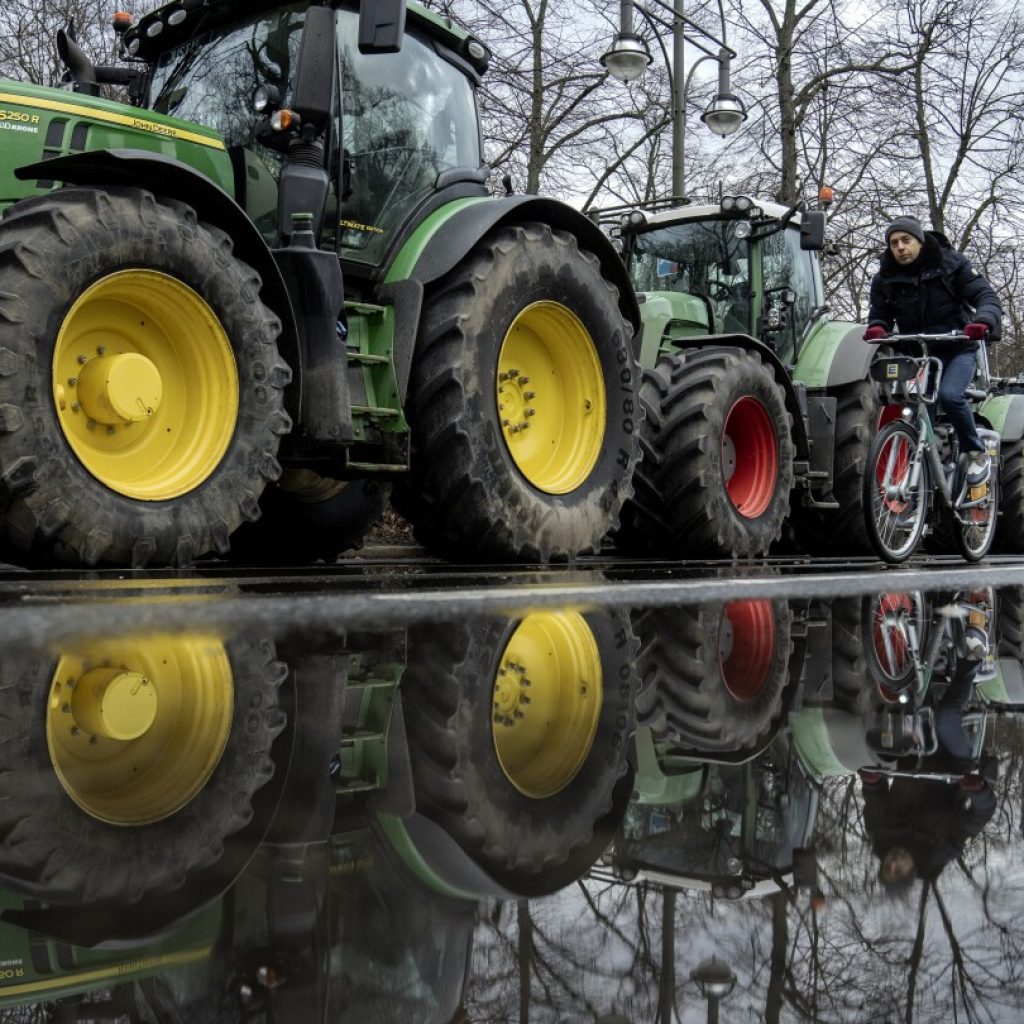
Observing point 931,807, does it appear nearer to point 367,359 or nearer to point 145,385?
point 145,385

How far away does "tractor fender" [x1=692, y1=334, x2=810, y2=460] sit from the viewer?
8.63m

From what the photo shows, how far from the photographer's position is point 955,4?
23.8m

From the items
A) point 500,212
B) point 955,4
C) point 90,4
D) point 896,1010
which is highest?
point 955,4

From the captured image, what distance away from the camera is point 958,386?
8086 millimetres

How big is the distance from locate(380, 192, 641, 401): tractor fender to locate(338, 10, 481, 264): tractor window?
162mm

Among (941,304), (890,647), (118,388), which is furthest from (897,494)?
(118,388)

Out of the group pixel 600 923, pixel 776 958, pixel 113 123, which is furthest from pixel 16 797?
pixel 113 123

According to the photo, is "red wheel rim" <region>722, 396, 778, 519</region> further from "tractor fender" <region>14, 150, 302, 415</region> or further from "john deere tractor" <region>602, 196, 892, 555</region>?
"tractor fender" <region>14, 150, 302, 415</region>

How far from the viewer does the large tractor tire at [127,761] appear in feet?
4.51

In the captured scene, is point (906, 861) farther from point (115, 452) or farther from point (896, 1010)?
point (115, 452)

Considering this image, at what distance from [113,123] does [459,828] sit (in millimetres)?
4612

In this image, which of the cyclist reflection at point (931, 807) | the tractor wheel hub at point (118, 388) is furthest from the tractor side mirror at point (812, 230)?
the cyclist reflection at point (931, 807)

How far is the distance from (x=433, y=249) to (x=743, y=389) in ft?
9.90

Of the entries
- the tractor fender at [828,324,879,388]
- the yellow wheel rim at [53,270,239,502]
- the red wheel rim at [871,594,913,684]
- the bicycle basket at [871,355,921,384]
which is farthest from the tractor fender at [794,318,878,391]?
the yellow wheel rim at [53,270,239,502]
